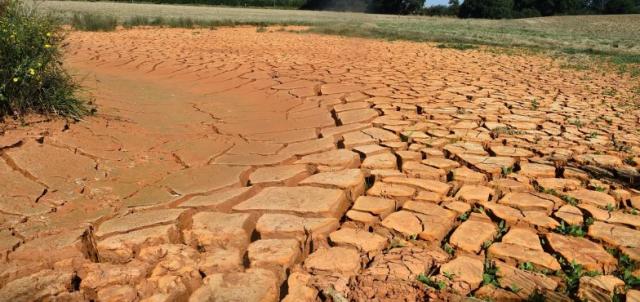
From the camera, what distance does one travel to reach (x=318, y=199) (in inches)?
88.0

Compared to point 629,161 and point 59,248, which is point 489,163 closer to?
point 629,161

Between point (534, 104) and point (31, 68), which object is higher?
point (31, 68)

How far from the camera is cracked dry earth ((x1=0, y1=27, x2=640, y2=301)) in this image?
160 cm

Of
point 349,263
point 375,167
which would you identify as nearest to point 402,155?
point 375,167

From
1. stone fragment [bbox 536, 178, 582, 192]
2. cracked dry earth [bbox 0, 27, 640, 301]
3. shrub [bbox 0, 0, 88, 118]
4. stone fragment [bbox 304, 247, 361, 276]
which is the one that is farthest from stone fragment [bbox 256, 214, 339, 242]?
shrub [bbox 0, 0, 88, 118]

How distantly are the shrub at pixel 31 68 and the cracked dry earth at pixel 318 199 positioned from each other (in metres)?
0.22

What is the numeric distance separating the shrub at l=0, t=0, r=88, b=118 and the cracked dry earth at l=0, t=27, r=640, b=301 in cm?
22

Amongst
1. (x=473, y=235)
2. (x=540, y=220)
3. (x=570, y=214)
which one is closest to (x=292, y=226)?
(x=473, y=235)

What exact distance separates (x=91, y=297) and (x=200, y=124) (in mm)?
2268

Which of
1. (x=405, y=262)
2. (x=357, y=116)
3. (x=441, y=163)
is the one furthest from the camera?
(x=357, y=116)

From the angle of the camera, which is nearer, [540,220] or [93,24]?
[540,220]

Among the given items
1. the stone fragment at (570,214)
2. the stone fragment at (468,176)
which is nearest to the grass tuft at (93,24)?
the stone fragment at (468,176)

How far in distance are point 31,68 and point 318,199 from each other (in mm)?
1972

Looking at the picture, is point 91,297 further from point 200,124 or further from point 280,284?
point 200,124
